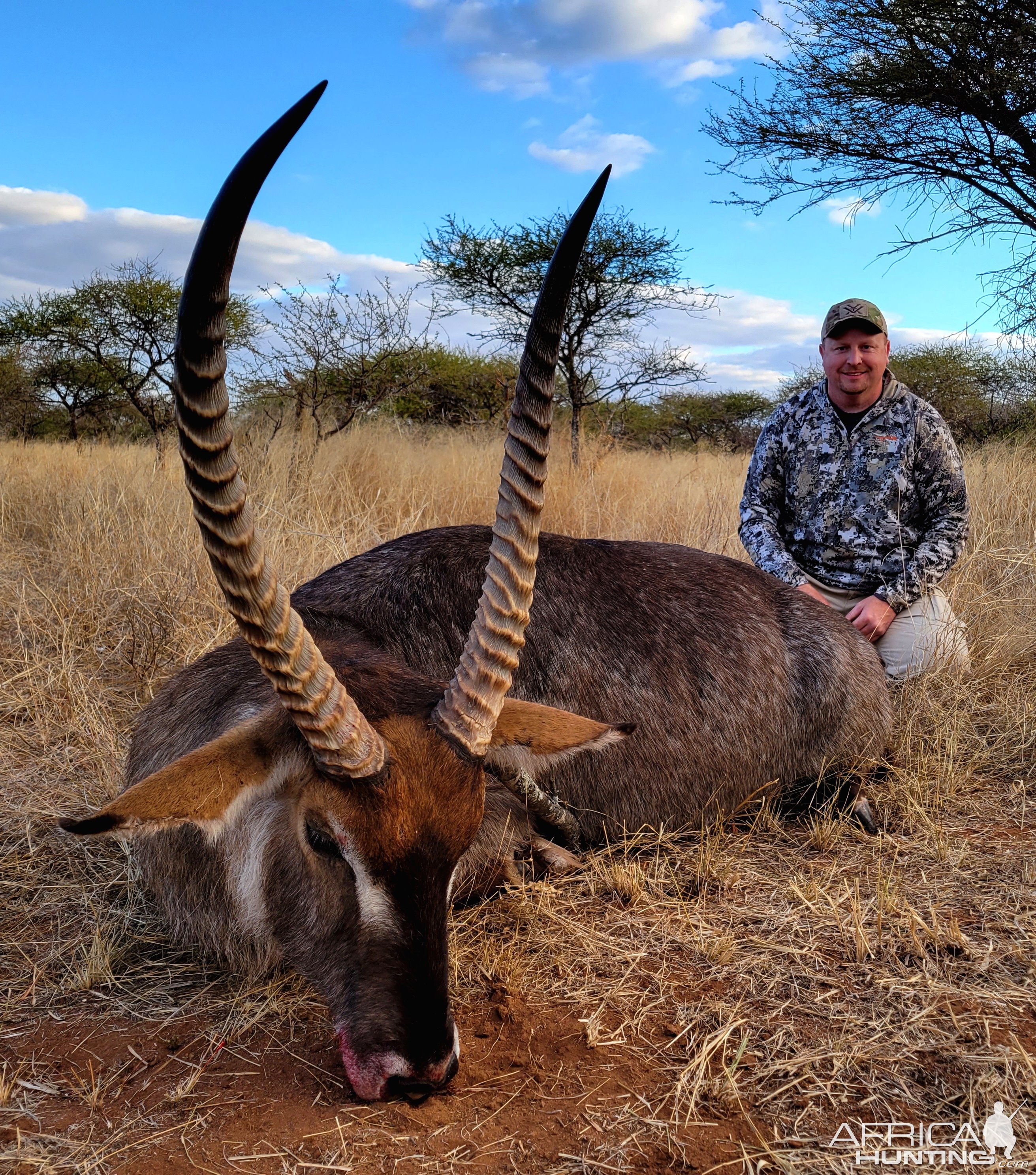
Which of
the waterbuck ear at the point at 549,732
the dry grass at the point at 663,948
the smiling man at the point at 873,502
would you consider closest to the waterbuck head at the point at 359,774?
the waterbuck ear at the point at 549,732

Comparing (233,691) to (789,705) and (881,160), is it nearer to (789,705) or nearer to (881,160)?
(789,705)

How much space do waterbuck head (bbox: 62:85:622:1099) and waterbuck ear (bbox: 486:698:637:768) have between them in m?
0.13

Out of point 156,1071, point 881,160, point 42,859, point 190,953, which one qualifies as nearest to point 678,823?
point 190,953

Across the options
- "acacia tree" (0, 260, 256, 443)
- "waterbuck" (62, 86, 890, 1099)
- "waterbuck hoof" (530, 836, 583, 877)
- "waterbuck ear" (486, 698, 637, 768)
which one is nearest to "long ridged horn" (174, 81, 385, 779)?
"waterbuck" (62, 86, 890, 1099)

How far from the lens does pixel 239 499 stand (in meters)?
1.95

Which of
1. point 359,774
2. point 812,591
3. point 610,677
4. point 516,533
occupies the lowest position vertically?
point 610,677

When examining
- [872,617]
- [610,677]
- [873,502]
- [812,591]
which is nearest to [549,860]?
[610,677]

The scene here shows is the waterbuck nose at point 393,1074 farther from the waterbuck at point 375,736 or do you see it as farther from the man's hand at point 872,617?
the man's hand at point 872,617

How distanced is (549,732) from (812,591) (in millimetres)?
2738

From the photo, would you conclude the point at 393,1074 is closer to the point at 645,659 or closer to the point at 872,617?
the point at 645,659

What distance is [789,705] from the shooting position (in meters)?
4.02

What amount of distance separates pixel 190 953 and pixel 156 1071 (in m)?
0.54

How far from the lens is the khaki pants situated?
17.0ft

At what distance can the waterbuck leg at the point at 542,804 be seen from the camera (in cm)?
306
